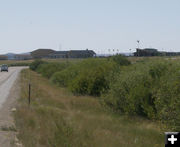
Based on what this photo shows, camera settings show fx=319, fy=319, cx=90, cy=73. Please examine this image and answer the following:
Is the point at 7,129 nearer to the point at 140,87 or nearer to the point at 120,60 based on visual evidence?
the point at 140,87

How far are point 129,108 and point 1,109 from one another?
6.92m

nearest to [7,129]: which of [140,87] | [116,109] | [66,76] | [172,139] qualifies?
[140,87]

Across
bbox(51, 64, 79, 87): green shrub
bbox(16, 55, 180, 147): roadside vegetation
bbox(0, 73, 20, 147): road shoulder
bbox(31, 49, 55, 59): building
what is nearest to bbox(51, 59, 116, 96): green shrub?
bbox(16, 55, 180, 147): roadside vegetation

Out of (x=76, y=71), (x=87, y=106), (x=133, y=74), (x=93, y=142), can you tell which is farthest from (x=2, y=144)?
(x=76, y=71)

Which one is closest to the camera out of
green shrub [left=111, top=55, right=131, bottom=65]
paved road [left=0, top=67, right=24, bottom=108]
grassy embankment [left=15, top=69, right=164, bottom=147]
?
grassy embankment [left=15, top=69, right=164, bottom=147]

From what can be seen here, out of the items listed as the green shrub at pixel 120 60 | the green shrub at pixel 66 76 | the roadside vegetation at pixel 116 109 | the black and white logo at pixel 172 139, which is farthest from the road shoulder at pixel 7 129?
the green shrub at pixel 120 60

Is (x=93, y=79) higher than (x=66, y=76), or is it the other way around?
(x=93, y=79)

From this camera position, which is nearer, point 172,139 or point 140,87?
point 172,139

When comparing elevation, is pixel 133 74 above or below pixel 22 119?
above

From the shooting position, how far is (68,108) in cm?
2086

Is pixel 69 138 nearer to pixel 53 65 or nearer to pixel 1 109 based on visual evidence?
pixel 1 109

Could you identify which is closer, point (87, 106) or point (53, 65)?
point (87, 106)

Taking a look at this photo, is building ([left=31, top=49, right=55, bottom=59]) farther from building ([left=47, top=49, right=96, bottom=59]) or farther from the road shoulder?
the road shoulder

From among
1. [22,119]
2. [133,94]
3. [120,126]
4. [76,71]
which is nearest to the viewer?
[22,119]
